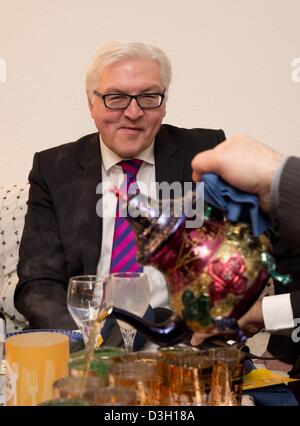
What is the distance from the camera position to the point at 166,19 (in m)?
2.46

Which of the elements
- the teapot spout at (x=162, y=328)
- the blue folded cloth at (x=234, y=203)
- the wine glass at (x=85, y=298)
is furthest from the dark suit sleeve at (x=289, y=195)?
the wine glass at (x=85, y=298)

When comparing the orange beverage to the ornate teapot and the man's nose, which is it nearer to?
the ornate teapot

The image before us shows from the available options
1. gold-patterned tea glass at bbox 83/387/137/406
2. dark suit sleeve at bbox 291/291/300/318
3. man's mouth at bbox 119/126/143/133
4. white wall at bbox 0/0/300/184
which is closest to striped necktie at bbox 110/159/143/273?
man's mouth at bbox 119/126/143/133

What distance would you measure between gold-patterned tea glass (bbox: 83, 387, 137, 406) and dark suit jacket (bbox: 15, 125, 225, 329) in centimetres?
108

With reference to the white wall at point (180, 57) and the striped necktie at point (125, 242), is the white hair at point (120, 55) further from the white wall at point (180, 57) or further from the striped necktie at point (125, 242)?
the white wall at point (180, 57)

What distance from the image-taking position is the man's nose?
1.89 metres

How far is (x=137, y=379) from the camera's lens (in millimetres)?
651

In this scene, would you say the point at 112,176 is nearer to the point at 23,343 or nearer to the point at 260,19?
the point at 260,19

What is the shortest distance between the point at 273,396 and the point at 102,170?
4.16ft

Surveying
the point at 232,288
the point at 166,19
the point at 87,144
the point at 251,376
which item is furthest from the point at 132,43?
the point at 232,288

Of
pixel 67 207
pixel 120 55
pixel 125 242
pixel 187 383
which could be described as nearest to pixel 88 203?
pixel 67 207

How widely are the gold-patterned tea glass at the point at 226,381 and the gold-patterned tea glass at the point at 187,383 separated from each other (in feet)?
0.05

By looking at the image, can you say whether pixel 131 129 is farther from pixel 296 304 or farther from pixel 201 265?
Answer: pixel 201 265

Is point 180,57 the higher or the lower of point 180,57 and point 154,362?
the higher
